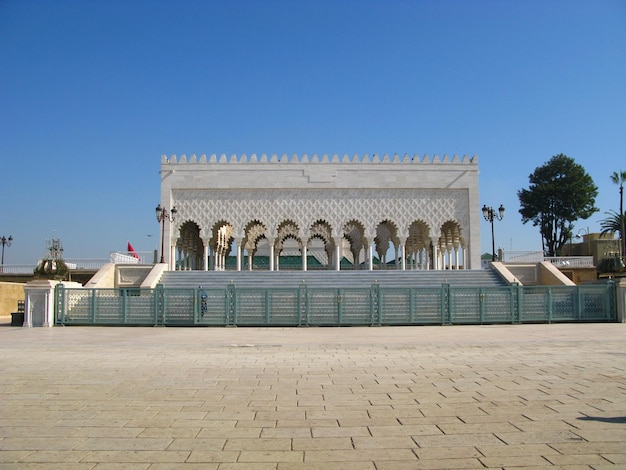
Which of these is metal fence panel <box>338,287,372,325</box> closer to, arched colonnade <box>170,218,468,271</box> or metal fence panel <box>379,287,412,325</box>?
metal fence panel <box>379,287,412,325</box>

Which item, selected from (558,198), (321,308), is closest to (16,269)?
(321,308)

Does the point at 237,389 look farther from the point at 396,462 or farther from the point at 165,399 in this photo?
the point at 396,462

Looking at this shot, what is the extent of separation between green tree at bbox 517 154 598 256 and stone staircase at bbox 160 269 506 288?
2285 centimetres

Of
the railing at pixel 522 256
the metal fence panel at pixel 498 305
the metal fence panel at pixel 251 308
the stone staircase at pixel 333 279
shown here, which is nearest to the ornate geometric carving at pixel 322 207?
the railing at pixel 522 256

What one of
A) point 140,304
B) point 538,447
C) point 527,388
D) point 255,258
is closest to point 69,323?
point 140,304

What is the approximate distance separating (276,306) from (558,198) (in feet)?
110

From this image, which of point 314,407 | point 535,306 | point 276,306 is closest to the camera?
point 314,407

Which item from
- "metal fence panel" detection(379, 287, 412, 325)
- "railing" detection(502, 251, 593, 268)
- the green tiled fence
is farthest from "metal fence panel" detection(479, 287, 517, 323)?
"railing" detection(502, 251, 593, 268)

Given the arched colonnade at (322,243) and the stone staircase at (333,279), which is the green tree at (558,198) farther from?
the stone staircase at (333,279)

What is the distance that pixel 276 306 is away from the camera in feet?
45.7

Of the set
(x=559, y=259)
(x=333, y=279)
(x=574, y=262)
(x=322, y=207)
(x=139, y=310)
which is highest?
(x=322, y=207)

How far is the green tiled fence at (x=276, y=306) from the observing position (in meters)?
13.9

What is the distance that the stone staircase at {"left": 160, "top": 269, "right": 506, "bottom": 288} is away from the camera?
66.1ft

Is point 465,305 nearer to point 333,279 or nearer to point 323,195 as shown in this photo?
point 333,279
